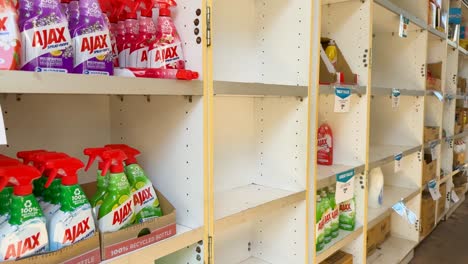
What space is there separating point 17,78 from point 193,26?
1.69ft

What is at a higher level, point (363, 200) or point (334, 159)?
point (334, 159)

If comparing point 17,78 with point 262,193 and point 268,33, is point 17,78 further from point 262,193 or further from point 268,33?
point 268,33

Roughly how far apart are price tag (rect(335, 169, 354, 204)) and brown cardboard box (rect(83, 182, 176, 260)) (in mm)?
1013

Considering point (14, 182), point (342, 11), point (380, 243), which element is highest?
point (342, 11)

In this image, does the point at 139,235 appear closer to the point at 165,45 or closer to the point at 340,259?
the point at 165,45

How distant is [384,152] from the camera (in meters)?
2.58

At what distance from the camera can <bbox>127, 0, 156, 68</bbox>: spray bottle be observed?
1049 millimetres

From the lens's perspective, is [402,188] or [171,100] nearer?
[171,100]

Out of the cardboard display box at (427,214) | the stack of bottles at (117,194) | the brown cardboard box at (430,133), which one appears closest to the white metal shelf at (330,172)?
the stack of bottles at (117,194)

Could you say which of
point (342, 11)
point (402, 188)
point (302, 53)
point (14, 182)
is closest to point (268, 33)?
point (302, 53)

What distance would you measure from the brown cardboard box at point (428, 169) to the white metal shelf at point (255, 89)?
2016 millimetres

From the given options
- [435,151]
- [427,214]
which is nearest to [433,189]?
[427,214]

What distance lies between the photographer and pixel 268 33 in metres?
1.65

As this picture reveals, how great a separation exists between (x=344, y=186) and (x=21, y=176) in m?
1.50
